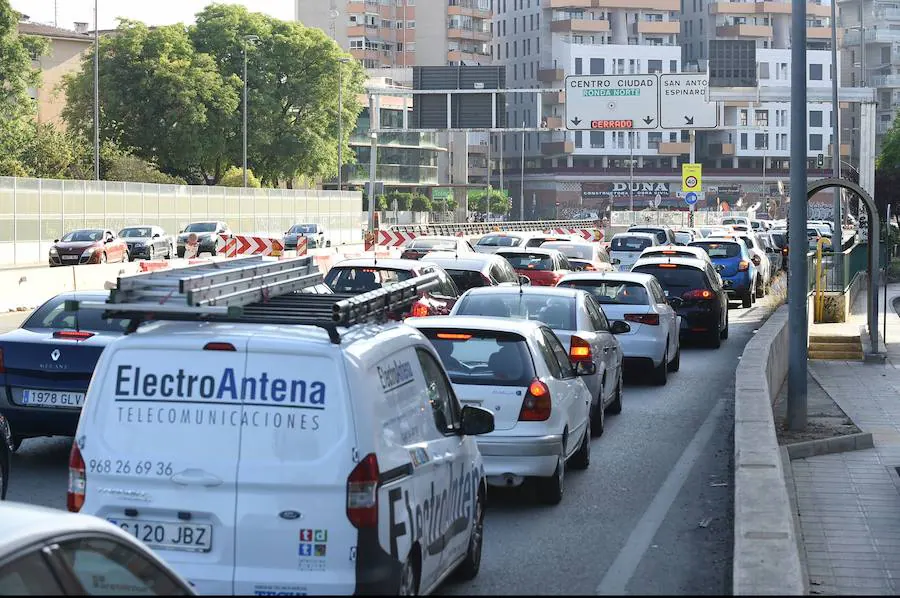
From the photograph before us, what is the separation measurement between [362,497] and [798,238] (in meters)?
11.6

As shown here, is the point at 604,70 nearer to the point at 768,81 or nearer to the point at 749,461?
the point at 768,81

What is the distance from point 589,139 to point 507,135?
39.3 feet

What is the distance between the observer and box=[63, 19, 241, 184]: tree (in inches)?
3314

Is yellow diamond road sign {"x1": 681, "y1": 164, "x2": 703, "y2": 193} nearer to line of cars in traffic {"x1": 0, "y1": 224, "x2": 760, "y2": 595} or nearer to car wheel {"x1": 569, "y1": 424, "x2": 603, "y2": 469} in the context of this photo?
car wheel {"x1": 569, "y1": 424, "x2": 603, "y2": 469}

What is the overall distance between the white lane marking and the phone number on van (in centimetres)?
294

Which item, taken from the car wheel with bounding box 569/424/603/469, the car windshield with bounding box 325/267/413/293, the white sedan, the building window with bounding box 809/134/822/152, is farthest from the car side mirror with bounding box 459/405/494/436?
the building window with bounding box 809/134/822/152

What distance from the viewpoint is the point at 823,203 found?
151625mm

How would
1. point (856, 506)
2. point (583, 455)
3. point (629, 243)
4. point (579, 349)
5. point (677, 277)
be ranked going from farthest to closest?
point (629, 243)
point (677, 277)
point (579, 349)
point (583, 455)
point (856, 506)

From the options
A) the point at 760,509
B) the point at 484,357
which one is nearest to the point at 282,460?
the point at 760,509

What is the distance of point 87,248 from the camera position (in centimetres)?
5131

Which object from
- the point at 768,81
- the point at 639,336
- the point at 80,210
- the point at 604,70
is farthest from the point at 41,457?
the point at 768,81

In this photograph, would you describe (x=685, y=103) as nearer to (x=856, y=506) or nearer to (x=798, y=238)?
(x=798, y=238)

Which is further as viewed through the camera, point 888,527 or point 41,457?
point 41,457

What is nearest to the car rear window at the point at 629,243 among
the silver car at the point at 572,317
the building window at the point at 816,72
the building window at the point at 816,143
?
the silver car at the point at 572,317
